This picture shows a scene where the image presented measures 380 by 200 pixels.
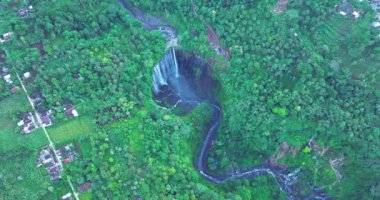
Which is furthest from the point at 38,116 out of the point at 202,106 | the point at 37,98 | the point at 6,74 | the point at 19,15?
the point at 202,106

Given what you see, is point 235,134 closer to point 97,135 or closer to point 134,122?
point 134,122

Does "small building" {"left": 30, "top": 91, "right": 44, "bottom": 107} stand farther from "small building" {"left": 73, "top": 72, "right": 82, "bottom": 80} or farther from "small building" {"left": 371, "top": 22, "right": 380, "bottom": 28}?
"small building" {"left": 371, "top": 22, "right": 380, "bottom": 28}

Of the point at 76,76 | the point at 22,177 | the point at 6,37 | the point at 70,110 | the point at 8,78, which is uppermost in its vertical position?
the point at 6,37

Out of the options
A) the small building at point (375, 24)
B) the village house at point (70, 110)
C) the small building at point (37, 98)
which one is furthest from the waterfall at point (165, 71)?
the small building at point (375, 24)

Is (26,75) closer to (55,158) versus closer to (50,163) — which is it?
(55,158)

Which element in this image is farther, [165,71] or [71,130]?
[165,71]

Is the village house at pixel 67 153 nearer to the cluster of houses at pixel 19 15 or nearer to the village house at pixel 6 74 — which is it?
the village house at pixel 6 74
